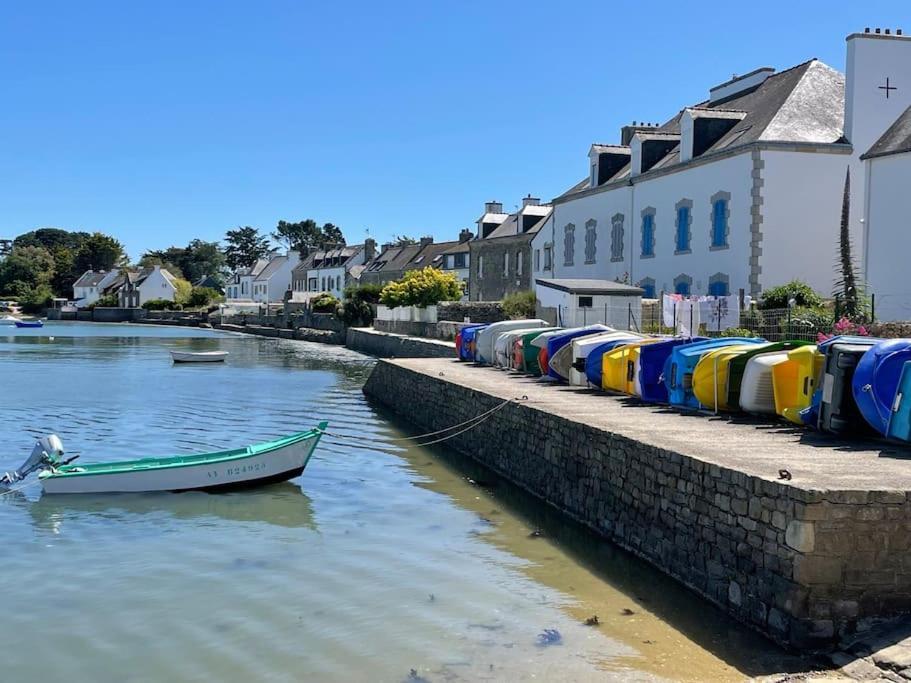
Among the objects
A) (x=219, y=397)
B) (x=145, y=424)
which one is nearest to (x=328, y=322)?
(x=219, y=397)

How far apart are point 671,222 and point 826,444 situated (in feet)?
75.4

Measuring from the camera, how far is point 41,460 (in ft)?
50.7

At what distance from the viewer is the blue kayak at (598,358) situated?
64.9ft

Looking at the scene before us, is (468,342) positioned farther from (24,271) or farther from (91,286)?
(24,271)

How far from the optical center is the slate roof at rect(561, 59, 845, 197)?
29.0 metres

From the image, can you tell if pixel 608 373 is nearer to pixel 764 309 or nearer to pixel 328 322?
pixel 764 309

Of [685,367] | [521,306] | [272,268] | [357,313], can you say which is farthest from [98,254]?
[685,367]

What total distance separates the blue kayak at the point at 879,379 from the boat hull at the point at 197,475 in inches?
364

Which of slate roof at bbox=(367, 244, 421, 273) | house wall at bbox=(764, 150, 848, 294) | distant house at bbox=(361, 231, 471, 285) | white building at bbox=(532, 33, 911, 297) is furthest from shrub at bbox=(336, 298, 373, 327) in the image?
house wall at bbox=(764, 150, 848, 294)

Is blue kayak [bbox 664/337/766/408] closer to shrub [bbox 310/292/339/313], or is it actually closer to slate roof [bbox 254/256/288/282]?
shrub [bbox 310/292/339/313]

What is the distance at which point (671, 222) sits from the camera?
33562mm

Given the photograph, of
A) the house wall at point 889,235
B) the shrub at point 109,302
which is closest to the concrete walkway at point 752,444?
the house wall at point 889,235

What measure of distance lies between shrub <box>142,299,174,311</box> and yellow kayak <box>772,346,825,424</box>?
111 metres

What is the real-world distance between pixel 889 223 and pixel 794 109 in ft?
20.9
